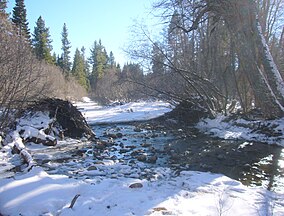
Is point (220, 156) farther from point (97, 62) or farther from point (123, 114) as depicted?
point (97, 62)

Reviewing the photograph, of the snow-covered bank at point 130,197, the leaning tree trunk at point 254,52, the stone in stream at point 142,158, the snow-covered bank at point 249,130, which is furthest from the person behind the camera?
the leaning tree trunk at point 254,52

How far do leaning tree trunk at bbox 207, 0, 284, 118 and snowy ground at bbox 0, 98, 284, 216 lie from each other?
27.4 ft

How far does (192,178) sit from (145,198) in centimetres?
Answer: 221

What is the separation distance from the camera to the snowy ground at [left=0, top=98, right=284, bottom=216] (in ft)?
17.5

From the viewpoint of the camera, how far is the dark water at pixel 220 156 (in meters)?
8.62

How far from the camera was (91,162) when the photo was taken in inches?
384

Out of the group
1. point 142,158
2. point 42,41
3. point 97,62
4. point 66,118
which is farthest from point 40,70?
point 97,62

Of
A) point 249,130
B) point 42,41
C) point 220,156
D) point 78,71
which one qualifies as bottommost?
point 220,156

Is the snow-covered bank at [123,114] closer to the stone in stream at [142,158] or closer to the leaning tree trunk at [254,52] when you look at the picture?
the leaning tree trunk at [254,52]

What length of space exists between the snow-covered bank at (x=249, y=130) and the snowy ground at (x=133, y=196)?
6718 millimetres

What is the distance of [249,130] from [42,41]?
41185mm

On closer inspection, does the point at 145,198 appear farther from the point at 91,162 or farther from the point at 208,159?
the point at 208,159

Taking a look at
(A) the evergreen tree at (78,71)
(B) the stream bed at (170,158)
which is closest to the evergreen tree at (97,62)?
(A) the evergreen tree at (78,71)

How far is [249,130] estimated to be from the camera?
50.4 ft
